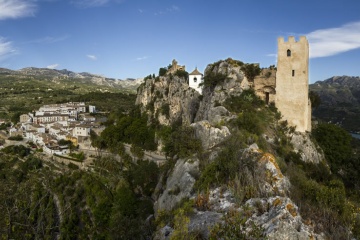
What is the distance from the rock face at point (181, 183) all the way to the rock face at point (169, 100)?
26096 millimetres

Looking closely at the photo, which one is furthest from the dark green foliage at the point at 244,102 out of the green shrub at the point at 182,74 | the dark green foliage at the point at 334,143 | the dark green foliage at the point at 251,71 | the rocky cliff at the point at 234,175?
the green shrub at the point at 182,74

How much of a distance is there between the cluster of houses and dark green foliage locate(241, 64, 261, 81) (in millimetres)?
38515

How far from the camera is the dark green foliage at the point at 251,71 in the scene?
37.3 m

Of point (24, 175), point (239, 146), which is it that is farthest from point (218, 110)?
point (24, 175)

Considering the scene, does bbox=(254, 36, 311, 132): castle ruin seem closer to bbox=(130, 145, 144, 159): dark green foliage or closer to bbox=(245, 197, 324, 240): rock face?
bbox=(245, 197, 324, 240): rock face

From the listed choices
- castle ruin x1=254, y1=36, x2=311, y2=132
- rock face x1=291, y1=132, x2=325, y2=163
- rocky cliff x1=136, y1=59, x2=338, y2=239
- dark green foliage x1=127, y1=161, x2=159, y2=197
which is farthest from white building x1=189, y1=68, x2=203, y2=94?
rock face x1=291, y1=132, x2=325, y2=163

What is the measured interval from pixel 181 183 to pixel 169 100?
41.3 meters

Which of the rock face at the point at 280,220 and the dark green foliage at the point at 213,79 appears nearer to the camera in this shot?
the rock face at the point at 280,220

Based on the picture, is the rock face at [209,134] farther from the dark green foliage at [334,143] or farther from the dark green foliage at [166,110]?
the dark green foliage at [166,110]

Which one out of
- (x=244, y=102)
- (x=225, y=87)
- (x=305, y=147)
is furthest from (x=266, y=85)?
(x=305, y=147)

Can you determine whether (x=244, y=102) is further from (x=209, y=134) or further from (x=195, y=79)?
(x=195, y=79)

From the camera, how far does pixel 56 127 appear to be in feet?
231

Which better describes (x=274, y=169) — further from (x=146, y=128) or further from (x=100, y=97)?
(x=100, y=97)

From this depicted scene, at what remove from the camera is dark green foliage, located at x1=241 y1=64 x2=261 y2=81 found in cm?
3731
